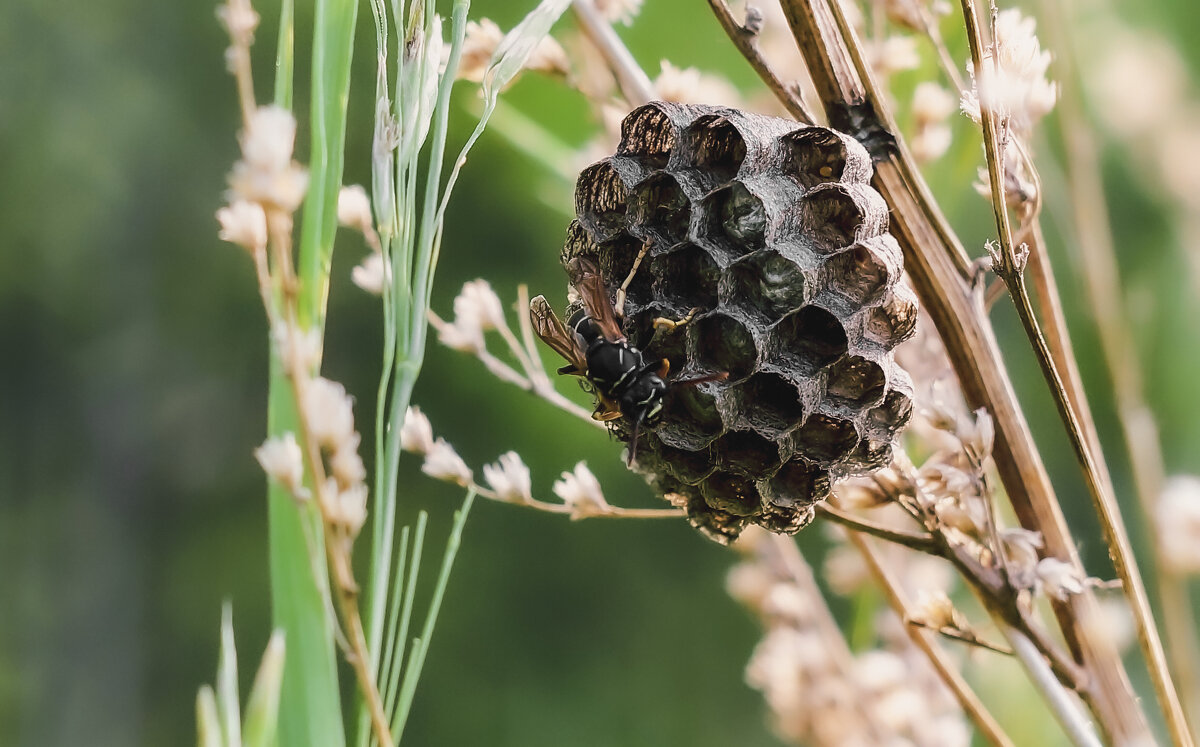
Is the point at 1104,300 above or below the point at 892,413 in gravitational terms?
above

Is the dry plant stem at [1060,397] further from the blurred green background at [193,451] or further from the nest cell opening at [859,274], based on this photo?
the blurred green background at [193,451]

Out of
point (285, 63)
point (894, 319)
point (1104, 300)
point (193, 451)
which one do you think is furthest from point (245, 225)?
point (193, 451)

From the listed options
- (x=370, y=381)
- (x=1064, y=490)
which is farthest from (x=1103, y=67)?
(x=370, y=381)

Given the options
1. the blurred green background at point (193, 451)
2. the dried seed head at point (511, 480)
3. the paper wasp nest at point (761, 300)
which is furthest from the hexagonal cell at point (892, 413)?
the blurred green background at point (193, 451)

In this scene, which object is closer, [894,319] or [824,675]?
[894,319]

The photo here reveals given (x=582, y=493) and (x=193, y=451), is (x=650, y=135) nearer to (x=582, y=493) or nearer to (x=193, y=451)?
(x=582, y=493)

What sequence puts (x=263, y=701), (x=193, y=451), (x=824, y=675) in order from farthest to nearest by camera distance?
1. (x=193, y=451)
2. (x=824, y=675)
3. (x=263, y=701)
